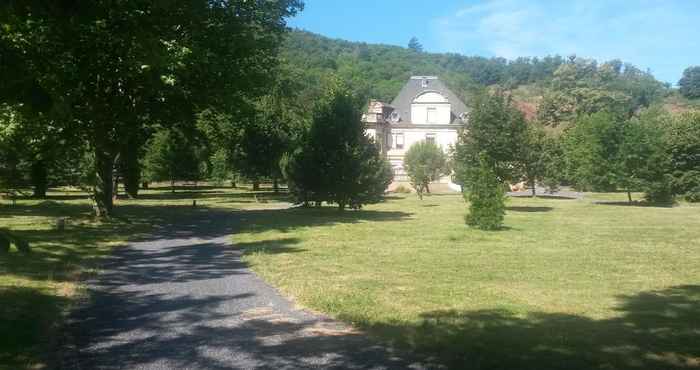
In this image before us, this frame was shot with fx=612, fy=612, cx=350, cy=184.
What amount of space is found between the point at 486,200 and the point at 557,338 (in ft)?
45.0

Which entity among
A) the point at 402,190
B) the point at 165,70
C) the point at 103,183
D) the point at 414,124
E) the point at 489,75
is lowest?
the point at 402,190

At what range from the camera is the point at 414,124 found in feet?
209

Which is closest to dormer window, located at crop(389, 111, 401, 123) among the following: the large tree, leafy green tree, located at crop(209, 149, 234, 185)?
leafy green tree, located at crop(209, 149, 234, 185)

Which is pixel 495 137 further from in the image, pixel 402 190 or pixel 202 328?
pixel 202 328

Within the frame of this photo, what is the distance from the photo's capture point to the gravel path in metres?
6.03

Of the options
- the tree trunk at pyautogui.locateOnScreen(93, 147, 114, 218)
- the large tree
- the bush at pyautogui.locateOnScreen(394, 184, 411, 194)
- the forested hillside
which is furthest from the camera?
the forested hillside

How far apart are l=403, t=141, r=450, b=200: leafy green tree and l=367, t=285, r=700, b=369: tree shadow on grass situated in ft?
122

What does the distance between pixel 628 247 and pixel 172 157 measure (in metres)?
37.3

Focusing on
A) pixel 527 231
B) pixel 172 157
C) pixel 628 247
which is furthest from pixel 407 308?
pixel 172 157

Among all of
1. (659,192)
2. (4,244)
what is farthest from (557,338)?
(659,192)

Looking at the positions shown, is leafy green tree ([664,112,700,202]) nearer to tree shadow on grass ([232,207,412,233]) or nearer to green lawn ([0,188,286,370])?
tree shadow on grass ([232,207,412,233])

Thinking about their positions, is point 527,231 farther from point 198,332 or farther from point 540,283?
point 198,332

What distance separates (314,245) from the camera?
623 inches

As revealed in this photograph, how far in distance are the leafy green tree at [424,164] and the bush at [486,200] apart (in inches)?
984
